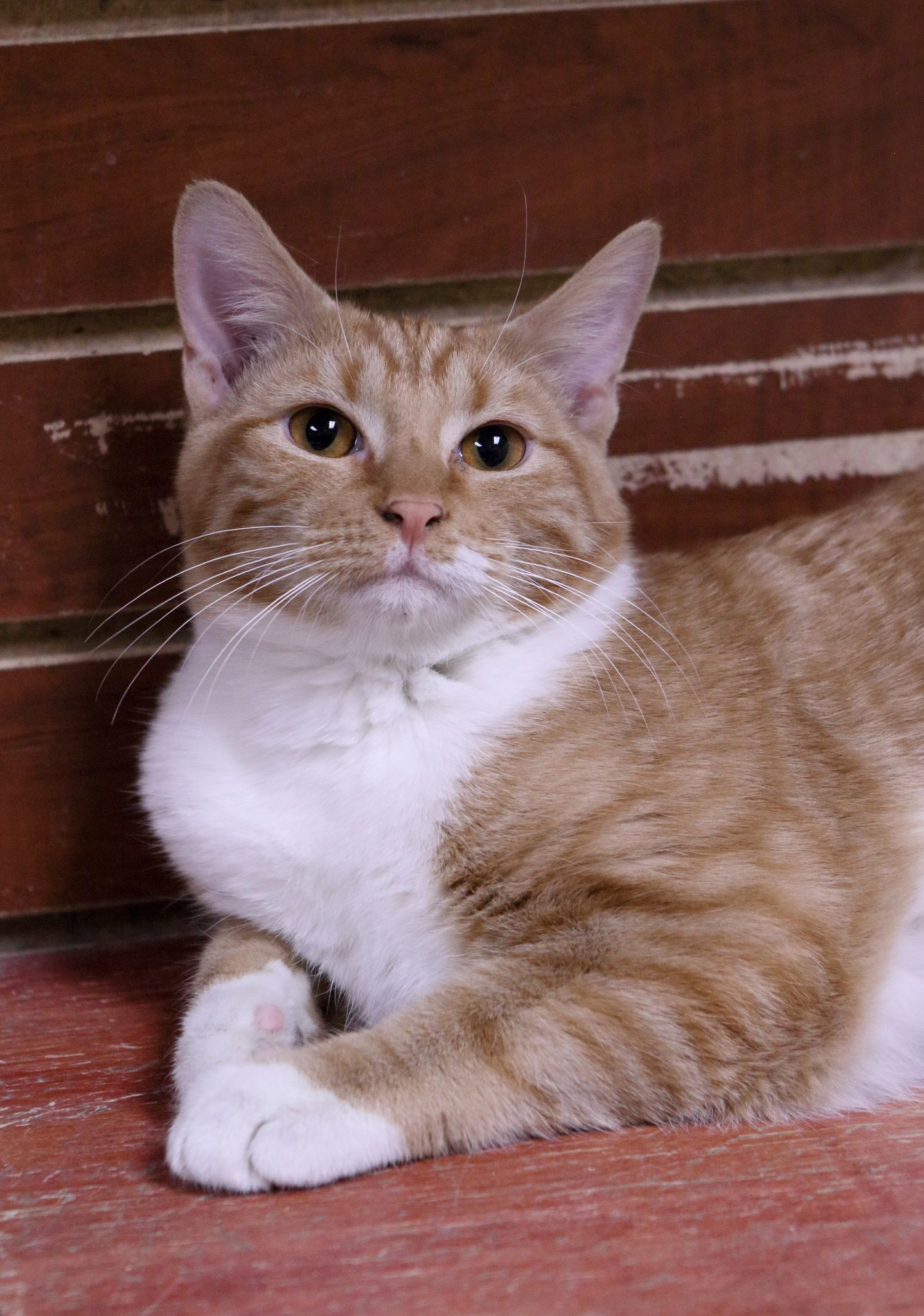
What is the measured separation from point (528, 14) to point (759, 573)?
4.30 feet

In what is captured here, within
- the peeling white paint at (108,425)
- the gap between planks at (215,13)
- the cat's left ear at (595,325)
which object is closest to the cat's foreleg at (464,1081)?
the cat's left ear at (595,325)

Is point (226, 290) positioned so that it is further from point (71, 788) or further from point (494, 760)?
point (71, 788)

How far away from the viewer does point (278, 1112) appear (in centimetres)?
148

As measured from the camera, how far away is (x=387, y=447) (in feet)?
6.17

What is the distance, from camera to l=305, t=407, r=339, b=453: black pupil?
1.93 metres

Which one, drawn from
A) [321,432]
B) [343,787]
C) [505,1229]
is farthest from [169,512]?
Result: [505,1229]

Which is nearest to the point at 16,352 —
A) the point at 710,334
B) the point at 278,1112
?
the point at 710,334

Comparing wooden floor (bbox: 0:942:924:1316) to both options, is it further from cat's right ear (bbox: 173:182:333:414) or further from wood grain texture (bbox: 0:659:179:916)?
cat's right ear (bbox: 173:182:333:414)

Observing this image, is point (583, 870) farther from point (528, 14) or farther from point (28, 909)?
point (528, 14)

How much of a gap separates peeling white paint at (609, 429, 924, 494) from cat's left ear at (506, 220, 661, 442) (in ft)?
1.37

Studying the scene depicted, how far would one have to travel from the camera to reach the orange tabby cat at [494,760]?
5.16 ft

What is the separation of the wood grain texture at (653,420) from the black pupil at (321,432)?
69 centimetres

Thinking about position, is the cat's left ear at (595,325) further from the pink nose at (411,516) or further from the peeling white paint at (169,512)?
the peeling white paint at (169,512)

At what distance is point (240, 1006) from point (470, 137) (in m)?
1.84
